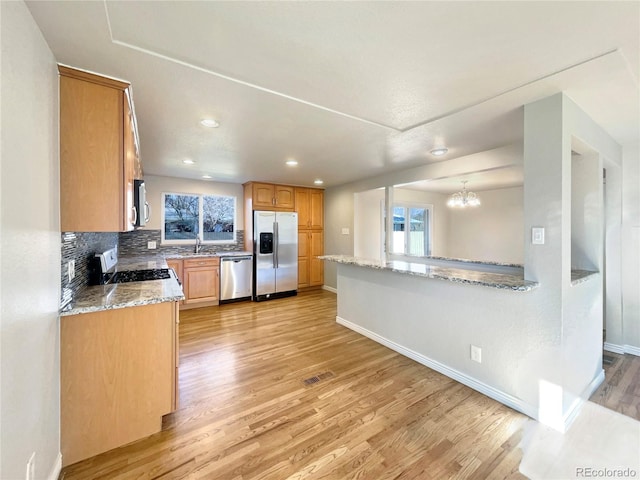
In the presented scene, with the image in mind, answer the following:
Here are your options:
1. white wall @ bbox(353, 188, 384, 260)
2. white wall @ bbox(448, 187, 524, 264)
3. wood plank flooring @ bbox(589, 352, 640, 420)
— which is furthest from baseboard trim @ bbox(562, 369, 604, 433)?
white wall @ bbox(448, 187, 524, 264)

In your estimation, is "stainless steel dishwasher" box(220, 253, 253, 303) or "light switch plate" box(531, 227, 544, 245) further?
"stainless steel dishwasher" box(220, 253, 253, 303)

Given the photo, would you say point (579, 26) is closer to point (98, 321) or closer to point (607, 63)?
point (607, 63)

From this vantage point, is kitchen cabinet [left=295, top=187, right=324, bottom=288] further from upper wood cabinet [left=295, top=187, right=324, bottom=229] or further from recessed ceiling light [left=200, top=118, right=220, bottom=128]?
recessed ceiling light [left=200, top=118, right=220, bottom=128]

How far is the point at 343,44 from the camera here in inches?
52.4

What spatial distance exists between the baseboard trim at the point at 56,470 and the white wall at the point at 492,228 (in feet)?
22.5

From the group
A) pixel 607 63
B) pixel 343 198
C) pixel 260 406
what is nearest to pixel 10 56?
pixel 260 406

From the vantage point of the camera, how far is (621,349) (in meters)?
2.85

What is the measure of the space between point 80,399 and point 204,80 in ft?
6.66

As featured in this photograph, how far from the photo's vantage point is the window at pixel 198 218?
15.7 ft

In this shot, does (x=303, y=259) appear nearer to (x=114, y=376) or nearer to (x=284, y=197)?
(x=284, y=197)

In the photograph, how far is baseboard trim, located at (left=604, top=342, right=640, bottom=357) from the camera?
2783 mm

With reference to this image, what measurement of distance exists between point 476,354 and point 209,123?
2995 millimetres

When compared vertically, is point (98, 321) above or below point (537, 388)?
above

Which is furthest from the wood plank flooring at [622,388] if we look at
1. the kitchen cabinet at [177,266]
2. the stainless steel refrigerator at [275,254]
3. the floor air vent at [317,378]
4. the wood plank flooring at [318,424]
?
the kitchen cabinet at [177,266]
